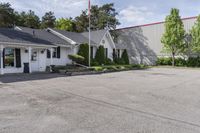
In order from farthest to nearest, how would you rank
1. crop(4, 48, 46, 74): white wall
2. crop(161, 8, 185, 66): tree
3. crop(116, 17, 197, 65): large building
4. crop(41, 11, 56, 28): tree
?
crop(41, 11, 56, 28): tree
crop(116, 17, 197, 65): large building
crop(161, 8, 185, 66): tree
crop(4, 48, 46, 74): white wall

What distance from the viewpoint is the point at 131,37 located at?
38.2 m

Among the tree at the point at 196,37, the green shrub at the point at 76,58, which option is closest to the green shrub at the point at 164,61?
the tree at the point at 196,37

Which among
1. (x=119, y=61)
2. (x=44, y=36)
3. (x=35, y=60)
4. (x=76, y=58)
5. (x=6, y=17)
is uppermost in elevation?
(x=6, y=17)

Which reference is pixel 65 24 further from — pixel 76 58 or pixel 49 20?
pixel 76 58

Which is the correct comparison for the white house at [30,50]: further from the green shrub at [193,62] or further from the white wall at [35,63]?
the green shrub at [193,62]

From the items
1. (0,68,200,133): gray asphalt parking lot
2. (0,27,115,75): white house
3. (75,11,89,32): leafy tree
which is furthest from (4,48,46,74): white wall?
(75,11,89,32): leafy tree

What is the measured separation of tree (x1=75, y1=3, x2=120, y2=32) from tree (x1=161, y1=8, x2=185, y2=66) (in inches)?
540

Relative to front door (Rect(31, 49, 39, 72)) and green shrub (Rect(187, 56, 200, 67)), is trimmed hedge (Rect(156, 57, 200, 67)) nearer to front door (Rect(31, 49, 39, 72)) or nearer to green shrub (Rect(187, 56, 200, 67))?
green shrub (Rect(187, 56, 200, 67))

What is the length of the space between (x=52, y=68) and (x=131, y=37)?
74.8 ft

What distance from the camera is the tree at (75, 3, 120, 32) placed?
4175 cm

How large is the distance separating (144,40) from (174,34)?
744 cm

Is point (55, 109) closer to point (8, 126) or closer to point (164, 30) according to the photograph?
point (8, 126)

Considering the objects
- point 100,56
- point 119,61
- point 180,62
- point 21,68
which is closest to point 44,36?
point 21,68

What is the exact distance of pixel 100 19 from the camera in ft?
138
